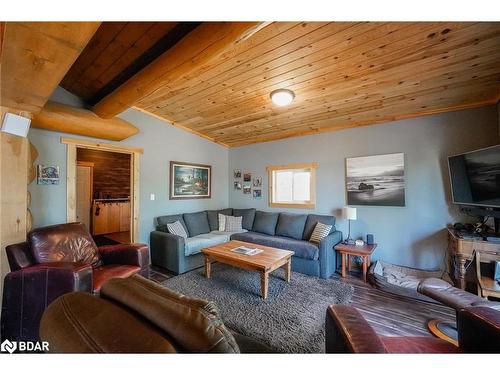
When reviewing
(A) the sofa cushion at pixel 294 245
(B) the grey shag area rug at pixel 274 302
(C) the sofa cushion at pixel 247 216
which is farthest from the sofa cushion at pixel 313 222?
(C) the sofa cushion at pixel 247 216

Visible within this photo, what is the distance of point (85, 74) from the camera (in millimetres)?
2682

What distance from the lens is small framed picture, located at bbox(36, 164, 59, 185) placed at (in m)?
2.71

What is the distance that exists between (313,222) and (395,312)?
5.66ft

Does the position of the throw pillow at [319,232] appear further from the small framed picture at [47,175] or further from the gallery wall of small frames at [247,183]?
the small framed picture at [47,175]

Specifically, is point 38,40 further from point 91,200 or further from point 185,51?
point 91,200

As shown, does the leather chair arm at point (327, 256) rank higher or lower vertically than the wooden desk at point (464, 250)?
lower

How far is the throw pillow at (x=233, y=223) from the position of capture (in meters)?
4.38

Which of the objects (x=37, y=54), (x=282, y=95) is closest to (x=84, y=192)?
(x=37, y=54)

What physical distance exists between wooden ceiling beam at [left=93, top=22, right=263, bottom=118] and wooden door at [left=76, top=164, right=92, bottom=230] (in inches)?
139

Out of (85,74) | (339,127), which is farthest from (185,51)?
(339,127)

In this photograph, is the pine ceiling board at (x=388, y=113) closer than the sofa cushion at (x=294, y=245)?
Yes

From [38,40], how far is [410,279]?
4358 millimetres

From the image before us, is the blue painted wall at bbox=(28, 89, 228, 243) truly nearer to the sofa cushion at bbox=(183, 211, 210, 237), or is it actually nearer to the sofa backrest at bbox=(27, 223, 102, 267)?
the sofa cushion at bbox=(183, 211, 210, 237)
